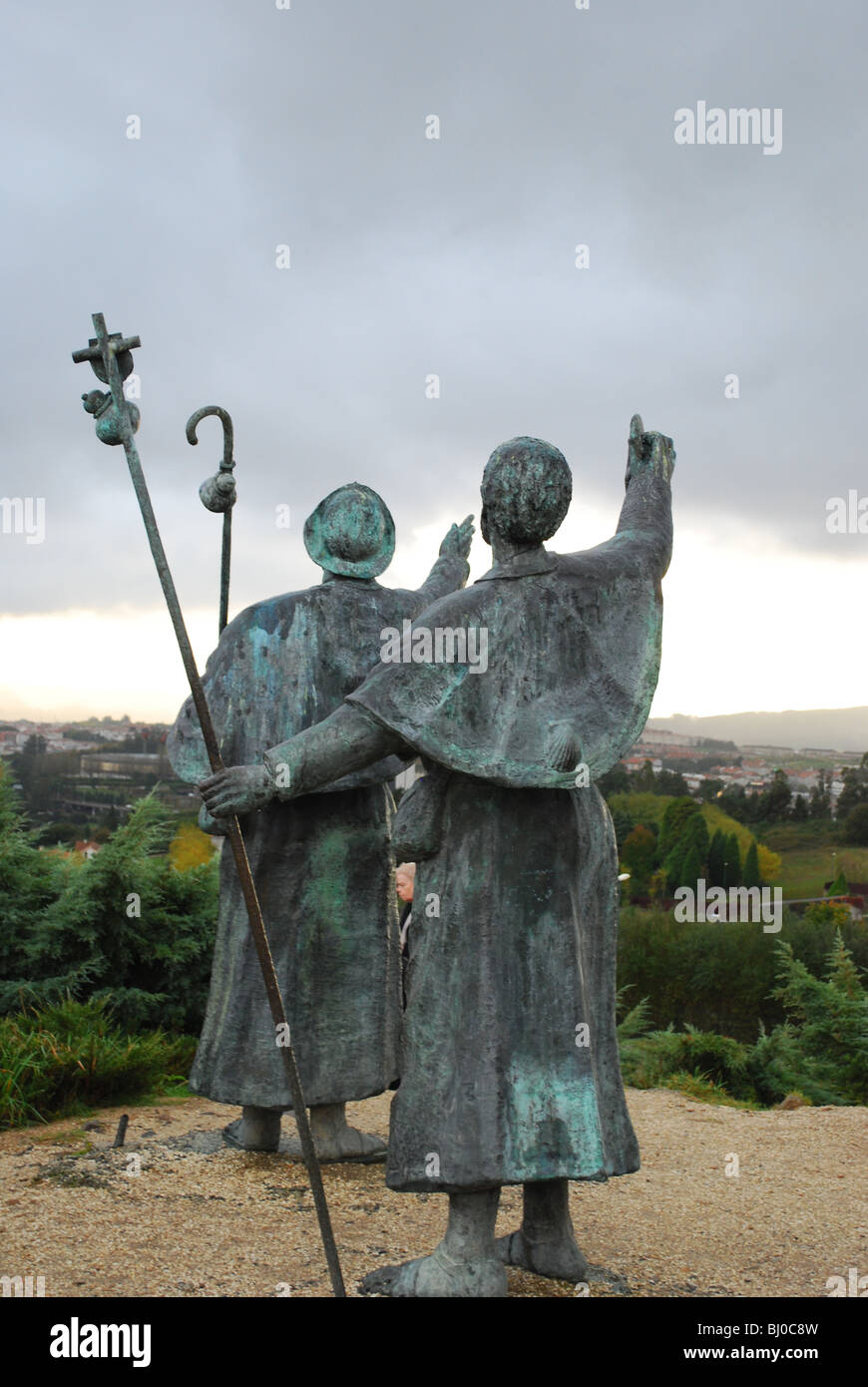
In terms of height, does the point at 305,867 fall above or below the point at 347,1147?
above

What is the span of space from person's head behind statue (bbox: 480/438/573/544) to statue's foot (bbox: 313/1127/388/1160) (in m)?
3.13

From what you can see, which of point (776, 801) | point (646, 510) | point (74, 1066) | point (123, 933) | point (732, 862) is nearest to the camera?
point (646, 510)

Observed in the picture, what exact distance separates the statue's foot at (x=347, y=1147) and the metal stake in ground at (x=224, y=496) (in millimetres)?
2279

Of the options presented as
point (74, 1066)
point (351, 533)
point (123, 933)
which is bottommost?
point (74, 1066)

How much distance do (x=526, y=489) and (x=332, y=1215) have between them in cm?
297

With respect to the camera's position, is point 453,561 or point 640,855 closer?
point 453,561

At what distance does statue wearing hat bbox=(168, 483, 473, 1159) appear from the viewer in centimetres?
523

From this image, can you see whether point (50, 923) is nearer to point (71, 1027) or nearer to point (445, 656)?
point (71, 1027)

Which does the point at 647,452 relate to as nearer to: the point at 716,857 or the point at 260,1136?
the point at 260,1136

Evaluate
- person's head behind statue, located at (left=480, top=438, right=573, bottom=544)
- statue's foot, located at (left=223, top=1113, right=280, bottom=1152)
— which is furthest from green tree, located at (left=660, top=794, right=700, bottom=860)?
person's head behind statue, located at (left=480, top=438, right=573, bottom=544)

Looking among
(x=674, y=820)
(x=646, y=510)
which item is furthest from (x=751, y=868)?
A: (x=646, y=510)

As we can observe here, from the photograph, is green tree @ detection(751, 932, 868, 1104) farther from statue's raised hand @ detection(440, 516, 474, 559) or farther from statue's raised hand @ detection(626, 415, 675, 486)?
statue's raised hand @ detection(626, 415, 675, 486)

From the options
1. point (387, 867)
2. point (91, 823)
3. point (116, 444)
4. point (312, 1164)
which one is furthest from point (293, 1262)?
point (91, 823)

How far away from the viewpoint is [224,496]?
542cm
